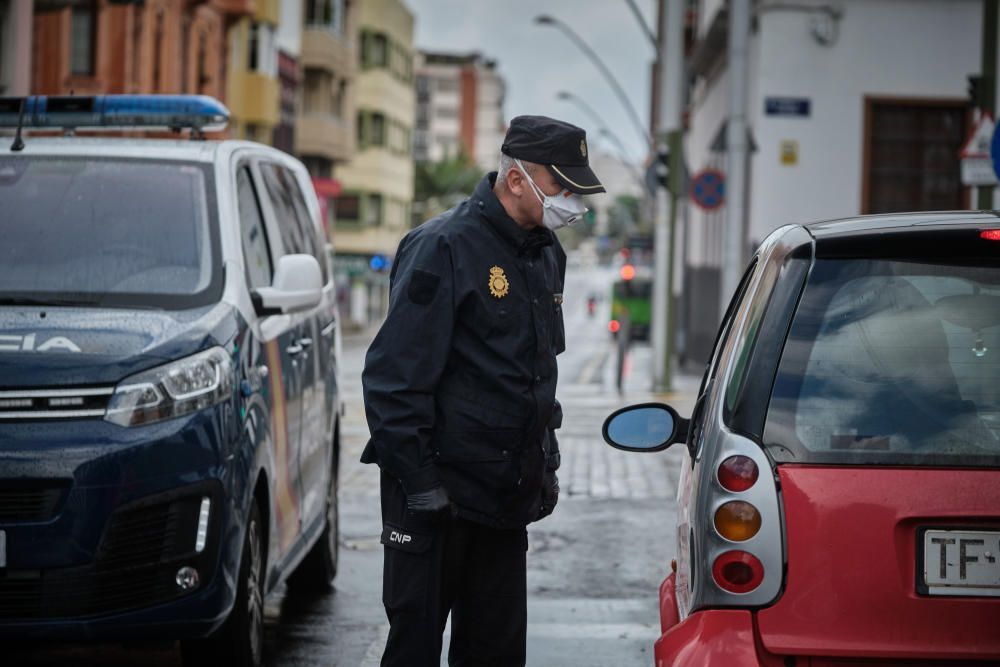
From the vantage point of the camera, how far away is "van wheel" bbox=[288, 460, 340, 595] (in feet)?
28.8

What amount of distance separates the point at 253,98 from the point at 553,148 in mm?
52079

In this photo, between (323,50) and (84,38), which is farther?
(323,50)

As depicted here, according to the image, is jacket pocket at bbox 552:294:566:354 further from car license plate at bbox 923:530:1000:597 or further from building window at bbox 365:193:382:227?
building window at bbox 365:193:382:227

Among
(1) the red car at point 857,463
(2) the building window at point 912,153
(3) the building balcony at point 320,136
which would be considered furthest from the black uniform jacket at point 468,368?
(3) the building balcony at point 320,136

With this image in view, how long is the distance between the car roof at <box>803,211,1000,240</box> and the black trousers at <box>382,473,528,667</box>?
4.08 feet

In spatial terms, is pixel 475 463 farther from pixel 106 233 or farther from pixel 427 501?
pixel 106 233

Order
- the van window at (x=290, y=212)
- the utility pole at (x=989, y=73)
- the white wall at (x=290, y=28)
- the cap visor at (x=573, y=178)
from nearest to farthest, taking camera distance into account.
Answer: the cap visor at (x=573, y=178) → the van window at (x=290, y=212) → the utility pole at (x=989, y=73) → the white wall at (x=290, y=28)

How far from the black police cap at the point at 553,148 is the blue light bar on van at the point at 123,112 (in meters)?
3.26

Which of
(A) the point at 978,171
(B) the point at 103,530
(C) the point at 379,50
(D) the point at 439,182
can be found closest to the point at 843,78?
(A) the point at 978,171

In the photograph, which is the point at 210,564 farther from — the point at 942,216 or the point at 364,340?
the point at 364,340

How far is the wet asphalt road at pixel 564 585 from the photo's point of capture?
7359mm

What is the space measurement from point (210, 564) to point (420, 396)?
1.49 meters

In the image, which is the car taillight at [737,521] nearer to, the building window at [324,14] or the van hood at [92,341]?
the van hood at [92,341]

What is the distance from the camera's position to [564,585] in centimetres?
923
